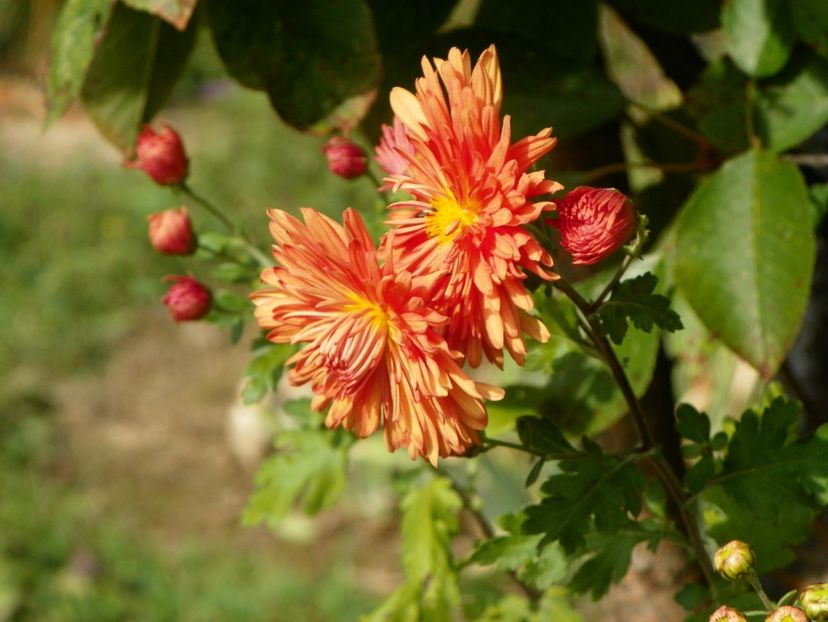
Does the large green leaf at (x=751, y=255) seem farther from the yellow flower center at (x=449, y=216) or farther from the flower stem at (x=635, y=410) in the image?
the yellow flower center at (x=449, y=216)

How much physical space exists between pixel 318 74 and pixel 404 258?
0.34m

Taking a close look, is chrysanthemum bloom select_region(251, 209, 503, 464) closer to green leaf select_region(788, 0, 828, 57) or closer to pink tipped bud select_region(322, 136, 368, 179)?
pink tipped bud select_region(322, 136, 368, 179)

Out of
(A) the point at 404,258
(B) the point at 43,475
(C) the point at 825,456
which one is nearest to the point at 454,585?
(C) the point at 825,456

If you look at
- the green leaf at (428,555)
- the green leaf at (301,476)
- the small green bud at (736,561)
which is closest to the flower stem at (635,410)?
the small green bud at (736,561)

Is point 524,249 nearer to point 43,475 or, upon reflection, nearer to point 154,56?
point 154,56

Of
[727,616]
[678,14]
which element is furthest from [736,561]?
[678,14]

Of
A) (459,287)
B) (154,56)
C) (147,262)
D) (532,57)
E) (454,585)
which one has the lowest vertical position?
(147,262)

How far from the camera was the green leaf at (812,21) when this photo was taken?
40.4 inches

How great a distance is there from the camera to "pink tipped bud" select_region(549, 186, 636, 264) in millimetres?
622

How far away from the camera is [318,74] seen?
0.96 meters

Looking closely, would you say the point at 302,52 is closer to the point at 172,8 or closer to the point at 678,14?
the point at 172,8

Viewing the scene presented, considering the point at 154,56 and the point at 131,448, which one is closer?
the point at 154,56

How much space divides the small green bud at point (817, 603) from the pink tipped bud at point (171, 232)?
555 mm

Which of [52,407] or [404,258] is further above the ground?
[404,258]
